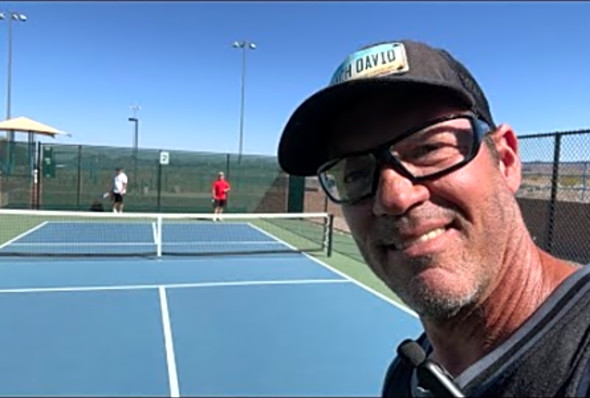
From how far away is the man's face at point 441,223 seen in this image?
111cm

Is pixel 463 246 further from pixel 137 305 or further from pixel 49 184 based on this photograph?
pixel 49 184

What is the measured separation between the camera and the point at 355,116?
1229 millimetres

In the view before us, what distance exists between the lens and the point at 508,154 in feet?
4.08

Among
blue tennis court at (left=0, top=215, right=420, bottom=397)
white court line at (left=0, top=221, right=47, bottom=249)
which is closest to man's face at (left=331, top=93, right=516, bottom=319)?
blue tennis court at (left=0, top=215, right=420, bottom=397)

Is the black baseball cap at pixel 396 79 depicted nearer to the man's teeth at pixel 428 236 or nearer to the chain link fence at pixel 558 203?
the man's teeth at pixel 428 236

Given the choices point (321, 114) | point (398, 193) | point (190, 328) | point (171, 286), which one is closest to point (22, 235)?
point (171, 286)

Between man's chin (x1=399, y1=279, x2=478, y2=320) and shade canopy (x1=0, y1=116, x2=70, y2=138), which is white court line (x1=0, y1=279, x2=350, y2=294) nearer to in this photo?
man's chin (x1=399, y1=279, x2=478, y2=320)

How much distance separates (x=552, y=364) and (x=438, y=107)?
1.76 feet

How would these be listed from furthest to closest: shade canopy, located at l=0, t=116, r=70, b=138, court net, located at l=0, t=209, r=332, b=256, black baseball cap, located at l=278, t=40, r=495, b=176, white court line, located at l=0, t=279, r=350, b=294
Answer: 1. shade canopy, located at l=0, t=116, r=70, b=138
2. court net, located at l=0, t=209, r=332, b=256
3. white court line, located at l=0, t=279, r=350, b=294
4. black baseball cap, located at l=278, t=40, r=495, b=176

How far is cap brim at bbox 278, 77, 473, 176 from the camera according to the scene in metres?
1.09

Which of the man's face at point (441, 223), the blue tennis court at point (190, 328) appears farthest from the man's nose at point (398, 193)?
the blue tennis court at point (190, 328)

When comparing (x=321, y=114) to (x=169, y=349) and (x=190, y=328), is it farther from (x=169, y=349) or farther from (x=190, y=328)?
(x=190, y=328)

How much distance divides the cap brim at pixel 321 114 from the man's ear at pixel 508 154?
164 millimetres

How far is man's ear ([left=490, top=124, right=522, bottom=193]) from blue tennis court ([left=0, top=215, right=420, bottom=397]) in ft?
10.4
